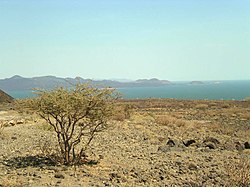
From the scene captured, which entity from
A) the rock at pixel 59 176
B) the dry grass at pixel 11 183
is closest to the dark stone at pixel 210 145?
the rock at pixel 59 176

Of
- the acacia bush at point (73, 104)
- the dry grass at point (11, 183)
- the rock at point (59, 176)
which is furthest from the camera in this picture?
the acacia bush at point (73, 104)

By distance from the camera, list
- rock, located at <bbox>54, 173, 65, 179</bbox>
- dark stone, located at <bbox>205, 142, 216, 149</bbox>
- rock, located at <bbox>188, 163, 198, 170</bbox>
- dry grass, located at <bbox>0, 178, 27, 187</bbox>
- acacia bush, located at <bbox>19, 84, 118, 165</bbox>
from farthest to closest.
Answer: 1. dark stone, located at <bbox>205, 142, 216, 149</bbox>
2. rock, located at <bbox>188, 163, 198, 170</bbox>
3. acacia bush, located at <bbox>19, 84, 118, 165</bbox>
4. rock, located at <bbox>54, 173, 65, 179</bbox>
5. dry grass, located at <bbox>0, 178, 27, 187</bbox>

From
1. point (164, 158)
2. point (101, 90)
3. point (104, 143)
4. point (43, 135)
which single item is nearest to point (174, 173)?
point (164, 158)

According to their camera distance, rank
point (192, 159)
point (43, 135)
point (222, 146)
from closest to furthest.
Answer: point (192, 159), point (222, 146), point (43, 135)

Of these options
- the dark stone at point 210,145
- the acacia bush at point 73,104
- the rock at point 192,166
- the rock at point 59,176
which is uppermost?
the acacia bush at point 73,104

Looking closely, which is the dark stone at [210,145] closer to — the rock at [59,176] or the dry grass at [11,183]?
the rock at [59,176]

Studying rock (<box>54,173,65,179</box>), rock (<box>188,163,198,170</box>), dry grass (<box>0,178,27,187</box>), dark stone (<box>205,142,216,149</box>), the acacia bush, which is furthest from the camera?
dark stone (<box>205,142,216,149</box>)

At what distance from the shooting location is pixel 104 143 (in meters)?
17.0

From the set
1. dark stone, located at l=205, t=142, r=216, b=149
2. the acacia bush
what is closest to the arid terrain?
dark stone, located at l=205, t=142, r=216, b=149

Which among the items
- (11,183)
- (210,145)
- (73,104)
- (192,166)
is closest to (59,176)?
(11,183)

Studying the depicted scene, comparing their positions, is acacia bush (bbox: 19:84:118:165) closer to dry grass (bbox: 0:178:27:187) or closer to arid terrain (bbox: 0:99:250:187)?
arid terrain (bbox: 0:99:250:187)

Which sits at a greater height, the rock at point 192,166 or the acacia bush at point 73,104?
the acacia bush at point 73,104

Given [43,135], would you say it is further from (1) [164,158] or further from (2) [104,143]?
(1) [164,158]

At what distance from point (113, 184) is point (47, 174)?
6.99ft
